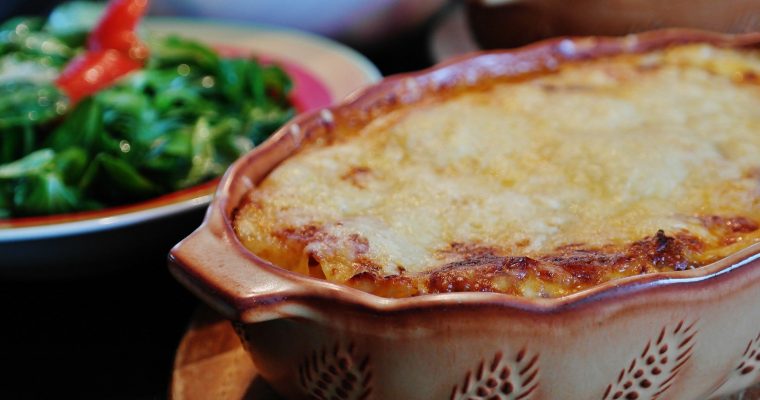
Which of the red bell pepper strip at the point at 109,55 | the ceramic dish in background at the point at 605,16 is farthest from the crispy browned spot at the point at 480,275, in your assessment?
the red bell pepper strip at the point at 109,55

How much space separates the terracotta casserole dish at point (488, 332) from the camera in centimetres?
69

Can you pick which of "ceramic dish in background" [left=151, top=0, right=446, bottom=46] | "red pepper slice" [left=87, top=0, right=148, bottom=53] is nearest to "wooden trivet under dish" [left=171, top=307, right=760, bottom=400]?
"red pepper slice" [left=87, top=0, right=148, bottom=53]

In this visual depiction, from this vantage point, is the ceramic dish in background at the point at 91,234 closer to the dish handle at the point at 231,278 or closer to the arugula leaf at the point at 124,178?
the arugula leaf at the point at 124,178

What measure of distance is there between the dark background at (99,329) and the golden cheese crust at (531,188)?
0.37 m

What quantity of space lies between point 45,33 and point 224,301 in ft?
6.16

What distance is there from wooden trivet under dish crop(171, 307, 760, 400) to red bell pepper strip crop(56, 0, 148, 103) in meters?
0.97

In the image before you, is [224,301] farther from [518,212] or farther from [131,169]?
[131,169]

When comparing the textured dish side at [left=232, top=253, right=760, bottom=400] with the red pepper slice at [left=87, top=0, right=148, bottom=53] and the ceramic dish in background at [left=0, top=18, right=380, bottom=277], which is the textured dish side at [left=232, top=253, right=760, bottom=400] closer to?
the ceramic dish in background at [left=0, top=18, right=380, bottom=277]

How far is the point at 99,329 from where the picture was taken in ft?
4.03

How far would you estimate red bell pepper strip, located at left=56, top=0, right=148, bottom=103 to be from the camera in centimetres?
182

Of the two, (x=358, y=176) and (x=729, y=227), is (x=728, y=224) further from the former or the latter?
(x=358, y=176)

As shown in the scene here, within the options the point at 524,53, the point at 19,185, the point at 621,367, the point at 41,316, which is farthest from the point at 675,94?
the point at 19,185

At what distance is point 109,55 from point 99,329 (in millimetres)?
959

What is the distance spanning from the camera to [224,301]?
0.71 m
